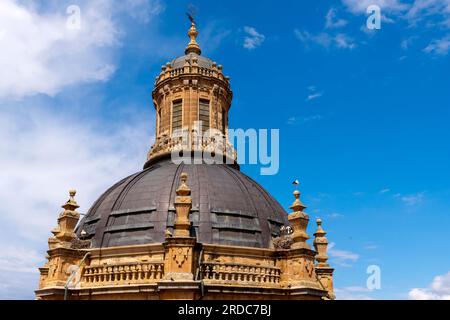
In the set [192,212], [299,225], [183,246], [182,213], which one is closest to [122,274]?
[183,246]

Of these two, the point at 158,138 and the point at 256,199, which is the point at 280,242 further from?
the point at 158,138

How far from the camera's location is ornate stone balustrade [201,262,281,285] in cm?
2619

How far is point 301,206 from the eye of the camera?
29.0m

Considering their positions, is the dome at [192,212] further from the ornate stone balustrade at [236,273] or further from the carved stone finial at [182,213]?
the ornate stone balustrade at [236,273]

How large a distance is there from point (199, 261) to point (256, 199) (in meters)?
7.54

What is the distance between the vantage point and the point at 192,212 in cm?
2964

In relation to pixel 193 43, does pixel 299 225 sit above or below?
below

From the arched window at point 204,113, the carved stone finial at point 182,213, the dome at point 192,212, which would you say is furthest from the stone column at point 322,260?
the carved stone finial at point 182,213

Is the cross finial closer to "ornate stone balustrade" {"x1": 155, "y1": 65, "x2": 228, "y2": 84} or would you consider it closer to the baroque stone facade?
"ornate stone balustrade" {"x1": 155, "y1": 65, "x2": 228, "y2": 84}

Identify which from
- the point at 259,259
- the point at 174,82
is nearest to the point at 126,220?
the point at 259,259

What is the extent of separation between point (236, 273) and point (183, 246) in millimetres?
3374

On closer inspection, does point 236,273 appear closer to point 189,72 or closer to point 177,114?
point 177,114

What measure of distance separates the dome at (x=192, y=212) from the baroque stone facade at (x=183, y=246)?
7 centimetres

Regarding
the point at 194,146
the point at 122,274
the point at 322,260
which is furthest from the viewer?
the point at 194,146
